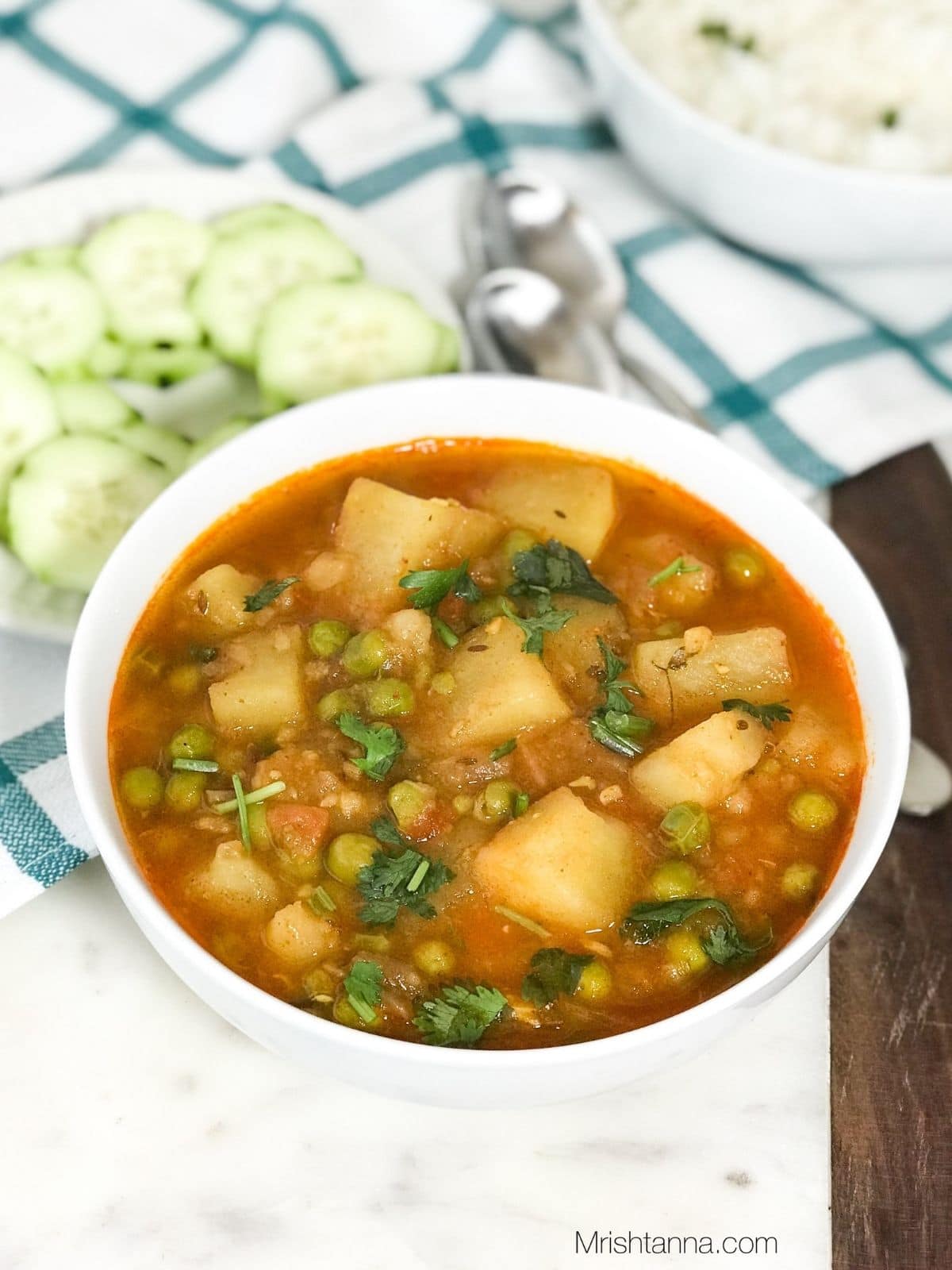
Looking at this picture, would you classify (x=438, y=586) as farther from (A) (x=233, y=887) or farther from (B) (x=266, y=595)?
(A) (x=233, y=887)

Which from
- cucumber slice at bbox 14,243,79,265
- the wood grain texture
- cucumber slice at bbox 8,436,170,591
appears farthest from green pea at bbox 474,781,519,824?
cucumber slice at bbox 14,243,79,265

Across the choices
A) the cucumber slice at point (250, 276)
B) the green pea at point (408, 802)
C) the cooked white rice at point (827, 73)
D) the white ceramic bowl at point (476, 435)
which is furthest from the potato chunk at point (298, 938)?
Answer: the cooked white rice at point (827, 73)

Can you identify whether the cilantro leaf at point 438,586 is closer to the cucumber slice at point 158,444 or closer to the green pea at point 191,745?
the green pea at point 191,745

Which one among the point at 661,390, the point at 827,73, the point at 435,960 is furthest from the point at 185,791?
the point at 827,73

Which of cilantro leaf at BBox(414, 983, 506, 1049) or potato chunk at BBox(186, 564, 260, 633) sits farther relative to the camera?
potato chunk at BBox(186, 564, 260, 633)

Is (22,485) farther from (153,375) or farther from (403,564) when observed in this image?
(403,564)

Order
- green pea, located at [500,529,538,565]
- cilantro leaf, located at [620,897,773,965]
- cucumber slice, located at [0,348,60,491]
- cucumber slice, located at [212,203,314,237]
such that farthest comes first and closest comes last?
cucumber slice, located at [212,203,314,237] < cucumber slice, located at [0,348,60,491] < green pea, located at [500,529,538,565] < cilantro leaf, located at [620,897,773,965]

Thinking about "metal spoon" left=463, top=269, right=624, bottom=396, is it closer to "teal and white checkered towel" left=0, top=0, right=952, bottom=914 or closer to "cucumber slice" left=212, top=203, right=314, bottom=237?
"teal and white checkered towel" left=0, top=0, right=952, bottom=914
